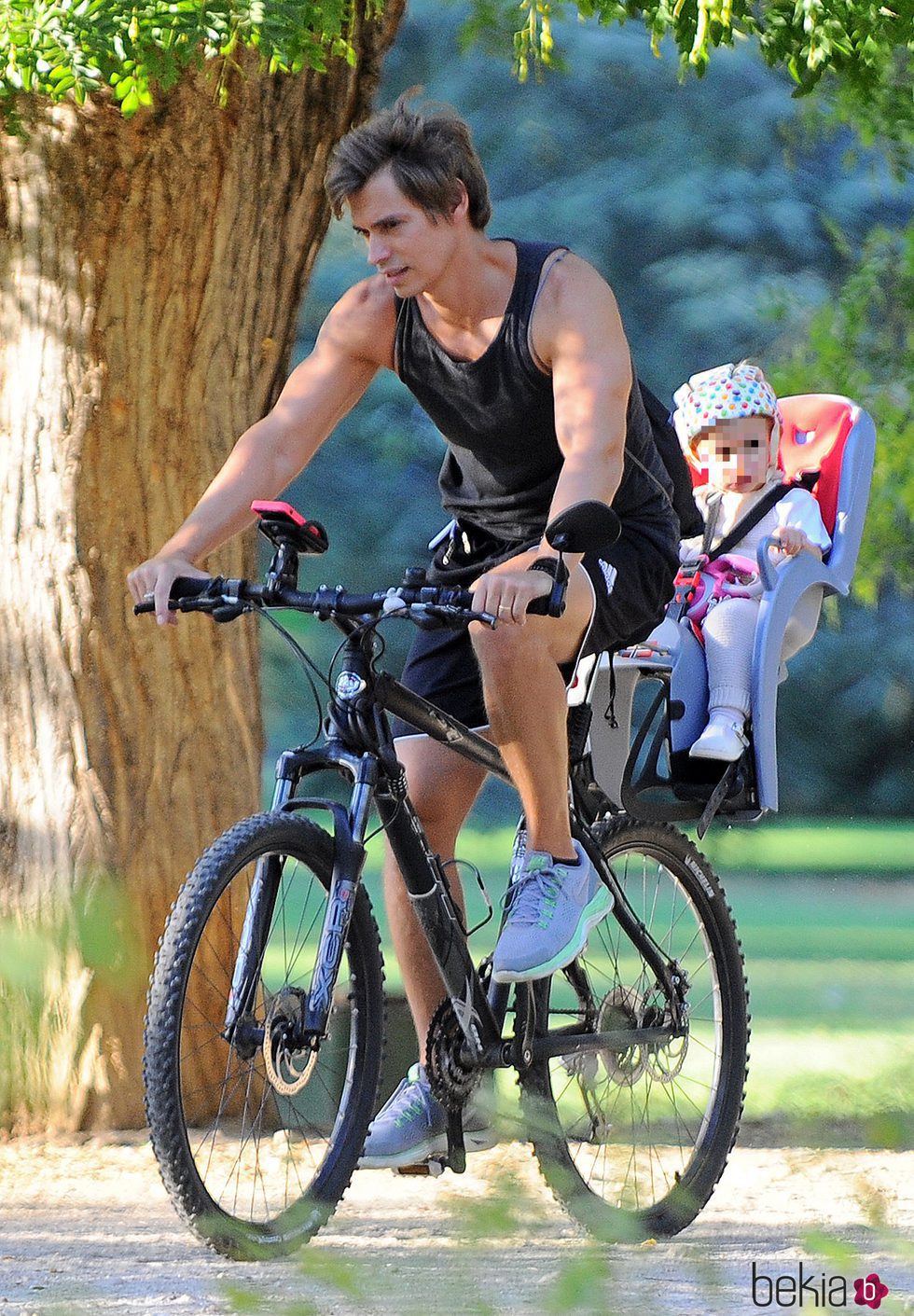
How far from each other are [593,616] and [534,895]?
52cm

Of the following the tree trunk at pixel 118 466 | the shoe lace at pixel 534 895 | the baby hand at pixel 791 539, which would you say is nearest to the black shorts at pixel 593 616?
the shoe lace at pixel 534 895

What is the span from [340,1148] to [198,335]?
2.52 m

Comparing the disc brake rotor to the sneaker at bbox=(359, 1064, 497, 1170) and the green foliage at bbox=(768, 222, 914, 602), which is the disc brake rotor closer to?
the sneaker at bbox=(359, 1064, 497, 1170)

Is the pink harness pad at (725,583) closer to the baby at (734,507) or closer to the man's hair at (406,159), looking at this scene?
the baby at (734,507)

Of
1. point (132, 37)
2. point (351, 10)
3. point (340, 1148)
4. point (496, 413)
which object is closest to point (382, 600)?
point (496, 413)

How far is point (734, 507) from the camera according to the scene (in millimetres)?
5211

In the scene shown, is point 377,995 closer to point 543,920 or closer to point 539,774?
point 543,920

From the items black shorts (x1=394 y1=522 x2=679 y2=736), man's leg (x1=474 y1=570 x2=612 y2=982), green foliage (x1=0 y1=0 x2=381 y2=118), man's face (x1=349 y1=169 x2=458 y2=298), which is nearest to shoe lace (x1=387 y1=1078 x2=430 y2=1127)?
man's leg (x1=474 y1=570 x2=612 y2=982)

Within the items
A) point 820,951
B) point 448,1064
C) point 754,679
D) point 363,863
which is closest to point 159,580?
point 363,863

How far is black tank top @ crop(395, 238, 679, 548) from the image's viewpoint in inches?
142

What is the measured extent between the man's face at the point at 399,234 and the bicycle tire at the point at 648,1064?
4.06 ft

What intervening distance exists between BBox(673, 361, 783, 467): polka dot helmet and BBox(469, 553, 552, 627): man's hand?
2041 mm

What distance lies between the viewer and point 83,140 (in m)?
5.00

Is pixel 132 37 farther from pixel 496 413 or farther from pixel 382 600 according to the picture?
pixel 382 600
